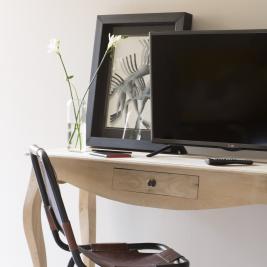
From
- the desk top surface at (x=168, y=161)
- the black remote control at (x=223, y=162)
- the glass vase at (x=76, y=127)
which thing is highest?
the glass vase at (x=76, y=127)

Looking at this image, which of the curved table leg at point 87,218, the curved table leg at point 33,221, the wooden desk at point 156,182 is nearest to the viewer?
the wooden desk at point 156,182

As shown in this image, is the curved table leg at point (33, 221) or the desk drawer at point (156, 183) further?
the curved table leg at point (33, 221)

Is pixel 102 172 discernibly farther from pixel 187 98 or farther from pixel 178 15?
pixel 178 15

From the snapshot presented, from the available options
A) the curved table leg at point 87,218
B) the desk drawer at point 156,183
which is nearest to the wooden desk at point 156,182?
the desk drawer at point 156,183

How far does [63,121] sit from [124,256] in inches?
34.7

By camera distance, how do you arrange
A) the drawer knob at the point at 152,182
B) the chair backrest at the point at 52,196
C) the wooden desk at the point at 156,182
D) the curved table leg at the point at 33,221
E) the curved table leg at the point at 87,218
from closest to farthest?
1. the chair backrest at the point at 52,196
2. the wooden desk at the point at 156,182
3. the drawer knob at the point at 152,182
4. the curved table leg at the point at 33,221
5. the curved table leg at the point at 87,218

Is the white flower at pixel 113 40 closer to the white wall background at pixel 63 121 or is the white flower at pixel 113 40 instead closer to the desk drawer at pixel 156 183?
the white wall background at pixel 63 121

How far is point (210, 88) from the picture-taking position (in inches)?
75.9

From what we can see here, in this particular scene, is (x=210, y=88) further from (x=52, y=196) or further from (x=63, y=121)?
(x=63, y=121)

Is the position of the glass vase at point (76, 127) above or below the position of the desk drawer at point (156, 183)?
above

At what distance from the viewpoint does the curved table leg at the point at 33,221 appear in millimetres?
2125

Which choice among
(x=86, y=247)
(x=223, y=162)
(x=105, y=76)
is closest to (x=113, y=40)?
(x=105, y=76)

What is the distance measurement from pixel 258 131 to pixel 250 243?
54cm

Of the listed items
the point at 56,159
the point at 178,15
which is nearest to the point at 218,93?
the point at 178,15
